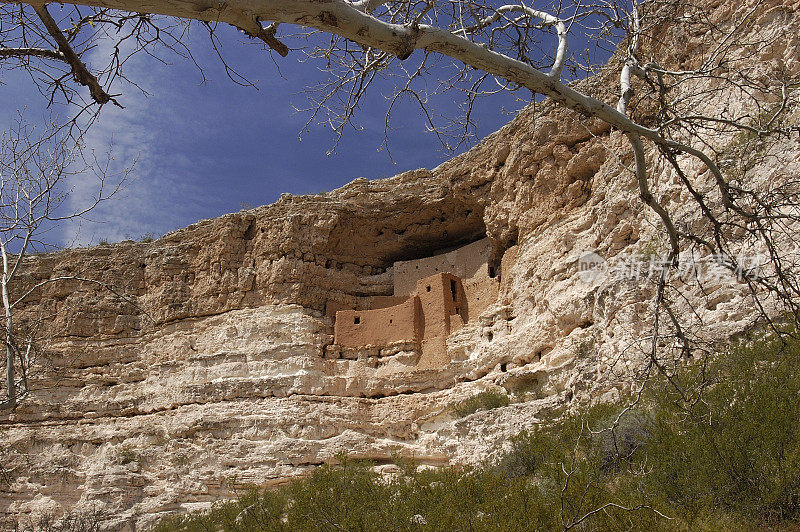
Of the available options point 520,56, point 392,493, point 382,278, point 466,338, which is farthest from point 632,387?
point 382,278

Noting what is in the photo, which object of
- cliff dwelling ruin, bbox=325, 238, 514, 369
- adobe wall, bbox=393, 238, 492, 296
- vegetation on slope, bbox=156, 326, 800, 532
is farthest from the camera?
adobe wall, bbox=393, 238, 492, 296

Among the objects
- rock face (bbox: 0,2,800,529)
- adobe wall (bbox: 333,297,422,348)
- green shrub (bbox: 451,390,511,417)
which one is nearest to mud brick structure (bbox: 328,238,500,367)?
adobe wall (bbox: 333,297,422,348)

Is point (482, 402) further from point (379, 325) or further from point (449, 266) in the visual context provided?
point (449, 266)

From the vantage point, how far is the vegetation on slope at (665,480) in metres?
6.94

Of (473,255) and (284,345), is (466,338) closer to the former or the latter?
(473,255)

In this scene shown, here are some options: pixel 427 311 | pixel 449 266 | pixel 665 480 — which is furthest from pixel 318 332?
pixel 665 480

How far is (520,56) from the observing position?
4.47m

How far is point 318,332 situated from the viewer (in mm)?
18766

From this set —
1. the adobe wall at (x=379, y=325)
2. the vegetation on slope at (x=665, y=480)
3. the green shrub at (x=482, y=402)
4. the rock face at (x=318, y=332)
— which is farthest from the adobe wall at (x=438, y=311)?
the vegetation on slope at (x=665, y=480)

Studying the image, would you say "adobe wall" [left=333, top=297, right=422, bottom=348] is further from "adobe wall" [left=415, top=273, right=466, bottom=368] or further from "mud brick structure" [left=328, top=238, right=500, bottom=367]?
"adobe wall" [left=415, top=273, right=466, bottom=368]

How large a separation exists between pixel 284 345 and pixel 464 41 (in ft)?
51.3

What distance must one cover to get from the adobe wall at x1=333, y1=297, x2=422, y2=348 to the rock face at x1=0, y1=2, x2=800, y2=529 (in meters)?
0.46

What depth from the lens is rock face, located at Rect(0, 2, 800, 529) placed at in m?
13.6

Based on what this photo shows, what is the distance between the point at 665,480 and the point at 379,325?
439 inches
